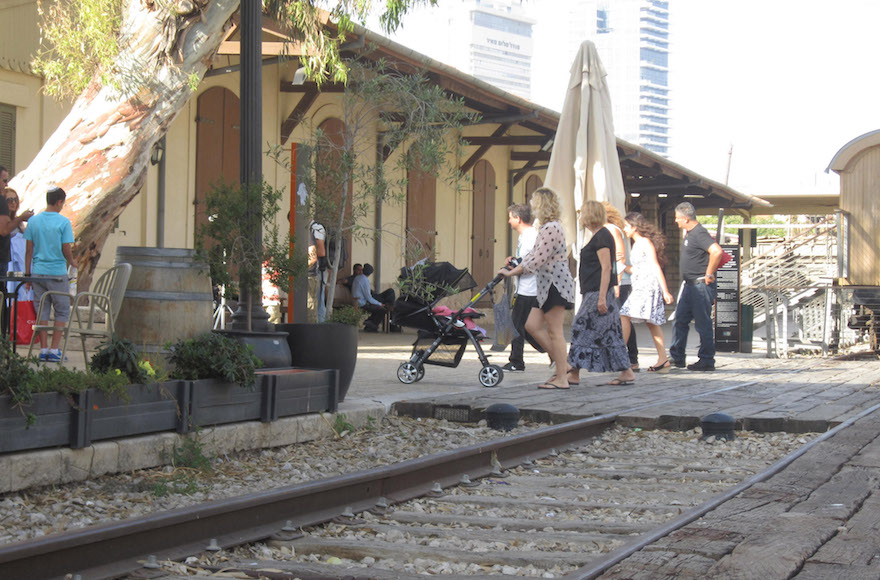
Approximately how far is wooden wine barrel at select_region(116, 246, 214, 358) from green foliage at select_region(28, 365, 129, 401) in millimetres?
1078

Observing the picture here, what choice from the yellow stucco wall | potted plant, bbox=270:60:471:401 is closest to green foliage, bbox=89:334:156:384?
potted plant, bbox=270:60:471:401

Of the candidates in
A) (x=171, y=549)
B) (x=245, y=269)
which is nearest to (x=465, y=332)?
(x=245, y=269)

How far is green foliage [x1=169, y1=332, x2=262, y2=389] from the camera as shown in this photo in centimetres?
584

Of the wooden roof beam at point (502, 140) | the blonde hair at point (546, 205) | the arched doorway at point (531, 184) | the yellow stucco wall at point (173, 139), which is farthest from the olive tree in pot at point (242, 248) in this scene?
the arched doorway at point (531, 184)

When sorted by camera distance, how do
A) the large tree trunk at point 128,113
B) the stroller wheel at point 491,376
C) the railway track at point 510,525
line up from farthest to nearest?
the large tree trunk at point 128,113
the stroller wheel at point 491,376
the railway track at point 510,525

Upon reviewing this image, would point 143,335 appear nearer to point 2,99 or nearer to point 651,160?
point 2,99

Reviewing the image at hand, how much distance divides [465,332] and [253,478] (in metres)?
4.25

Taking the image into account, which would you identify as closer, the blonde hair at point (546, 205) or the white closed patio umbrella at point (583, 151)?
the blonde hair at point (546, 205)

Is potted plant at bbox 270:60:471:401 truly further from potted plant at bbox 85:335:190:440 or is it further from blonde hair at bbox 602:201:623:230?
blonde hair at bbox 602:201:623:230

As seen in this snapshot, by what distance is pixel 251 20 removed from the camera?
7.46 meters

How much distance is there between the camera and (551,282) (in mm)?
8992

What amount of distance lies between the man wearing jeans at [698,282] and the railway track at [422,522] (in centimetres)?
585

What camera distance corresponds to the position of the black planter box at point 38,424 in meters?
4.50

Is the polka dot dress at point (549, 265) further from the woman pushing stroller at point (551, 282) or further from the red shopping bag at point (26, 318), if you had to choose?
the red shopping bag at point (26, 318)
